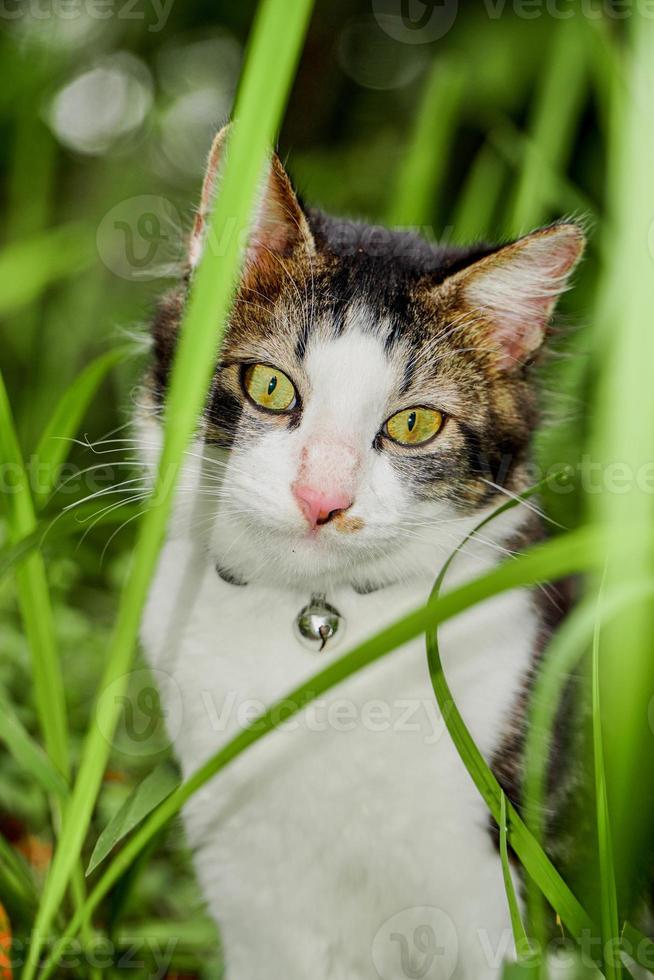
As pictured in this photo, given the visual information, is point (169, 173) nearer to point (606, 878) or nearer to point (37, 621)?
point (37, 621)

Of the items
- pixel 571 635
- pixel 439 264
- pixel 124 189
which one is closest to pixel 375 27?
pixel 124 189

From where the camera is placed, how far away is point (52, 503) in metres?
1.26

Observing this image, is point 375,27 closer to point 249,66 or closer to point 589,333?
point 589,333

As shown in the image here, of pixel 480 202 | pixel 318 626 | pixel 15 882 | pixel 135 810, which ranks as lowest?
pixel 15 882

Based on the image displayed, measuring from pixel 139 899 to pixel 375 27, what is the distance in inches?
140

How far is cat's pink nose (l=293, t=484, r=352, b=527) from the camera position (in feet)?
3.39

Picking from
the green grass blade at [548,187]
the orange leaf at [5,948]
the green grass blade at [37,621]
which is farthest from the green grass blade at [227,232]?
the green grass blade at [548,187]

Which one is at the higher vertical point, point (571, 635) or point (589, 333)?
point (589, 333)

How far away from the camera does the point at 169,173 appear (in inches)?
142

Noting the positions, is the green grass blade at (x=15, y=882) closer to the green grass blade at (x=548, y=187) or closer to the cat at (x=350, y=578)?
the cat at (x=350, y=578)

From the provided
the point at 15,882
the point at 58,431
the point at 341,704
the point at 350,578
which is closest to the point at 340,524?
the point at 350,578

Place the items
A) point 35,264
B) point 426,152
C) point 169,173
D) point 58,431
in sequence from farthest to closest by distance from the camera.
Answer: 1. point 169,173
2. point 426,152
3. point 35,264
4. point 58,431

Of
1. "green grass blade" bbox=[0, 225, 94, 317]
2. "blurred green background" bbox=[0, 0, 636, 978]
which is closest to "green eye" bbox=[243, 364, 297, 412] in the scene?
"blurred green background" bbox=[0, 0, 636, 978]

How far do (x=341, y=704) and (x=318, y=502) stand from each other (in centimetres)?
32
